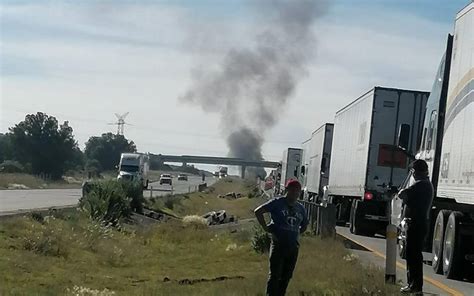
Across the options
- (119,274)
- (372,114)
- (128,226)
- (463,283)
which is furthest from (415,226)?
(128,226)

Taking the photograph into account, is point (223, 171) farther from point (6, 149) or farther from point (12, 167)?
point (12, 167)

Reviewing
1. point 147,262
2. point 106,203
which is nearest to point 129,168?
point 106,203

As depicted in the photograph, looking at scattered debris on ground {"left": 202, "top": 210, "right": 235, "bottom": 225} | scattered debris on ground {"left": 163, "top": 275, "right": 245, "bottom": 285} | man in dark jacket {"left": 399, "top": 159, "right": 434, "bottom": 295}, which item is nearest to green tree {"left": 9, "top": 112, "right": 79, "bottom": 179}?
scattered debris on ground {"left": 202, "top": 210, "right": 235, "bottom": 225}

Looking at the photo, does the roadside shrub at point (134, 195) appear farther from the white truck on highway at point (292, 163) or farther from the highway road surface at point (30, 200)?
the white truck on highway at point (292, 163)

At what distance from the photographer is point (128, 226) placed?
33031 millimetres

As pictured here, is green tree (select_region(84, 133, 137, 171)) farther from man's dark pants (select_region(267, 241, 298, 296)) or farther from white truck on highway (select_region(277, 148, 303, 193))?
man's dark pants (select_region(267, 241, 298, 296))

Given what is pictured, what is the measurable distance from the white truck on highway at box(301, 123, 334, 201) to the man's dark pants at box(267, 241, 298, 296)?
93.0 ft

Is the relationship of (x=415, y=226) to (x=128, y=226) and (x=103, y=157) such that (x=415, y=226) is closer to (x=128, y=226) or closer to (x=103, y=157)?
(x=128, y=226)

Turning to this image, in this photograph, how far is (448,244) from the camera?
14.8 m

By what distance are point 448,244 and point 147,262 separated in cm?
940

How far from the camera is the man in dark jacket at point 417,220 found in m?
12.3

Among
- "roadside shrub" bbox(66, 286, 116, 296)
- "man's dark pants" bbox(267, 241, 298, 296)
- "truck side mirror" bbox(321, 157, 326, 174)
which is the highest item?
"truck side mirror" bbox(321, 157, 326, 174)

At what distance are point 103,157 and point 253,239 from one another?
124 metres

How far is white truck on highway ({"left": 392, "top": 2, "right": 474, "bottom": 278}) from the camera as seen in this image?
1384 centimetres
